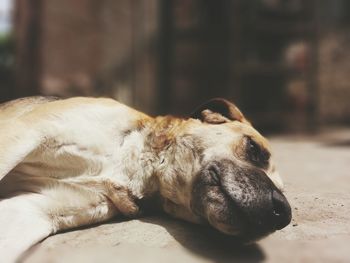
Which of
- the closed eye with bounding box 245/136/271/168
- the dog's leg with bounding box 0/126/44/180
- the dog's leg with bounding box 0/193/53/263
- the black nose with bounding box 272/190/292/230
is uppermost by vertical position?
the dog's leg with bounding box 0/126/44/180

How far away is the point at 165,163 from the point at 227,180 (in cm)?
54

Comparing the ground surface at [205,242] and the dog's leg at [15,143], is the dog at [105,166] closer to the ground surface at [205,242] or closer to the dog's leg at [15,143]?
the dog's leg at [15,143]

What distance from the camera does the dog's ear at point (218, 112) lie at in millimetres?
3235

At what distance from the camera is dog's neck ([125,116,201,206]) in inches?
114

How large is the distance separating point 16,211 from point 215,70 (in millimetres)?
6904

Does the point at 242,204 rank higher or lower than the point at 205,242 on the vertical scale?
higher

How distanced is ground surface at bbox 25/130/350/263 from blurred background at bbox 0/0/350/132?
565 centimetres

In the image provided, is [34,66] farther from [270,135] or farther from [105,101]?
[105,101]

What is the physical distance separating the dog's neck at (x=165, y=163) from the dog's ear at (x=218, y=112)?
0.15 m

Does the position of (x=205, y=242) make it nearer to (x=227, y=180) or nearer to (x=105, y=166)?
(x=227, y=180)

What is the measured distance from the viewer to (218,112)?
3.31 metres

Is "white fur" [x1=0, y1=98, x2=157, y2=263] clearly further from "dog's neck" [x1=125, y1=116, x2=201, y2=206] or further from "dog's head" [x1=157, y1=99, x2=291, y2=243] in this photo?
"dog's head" [x1=157, y1=99, x2=291, y2=243]

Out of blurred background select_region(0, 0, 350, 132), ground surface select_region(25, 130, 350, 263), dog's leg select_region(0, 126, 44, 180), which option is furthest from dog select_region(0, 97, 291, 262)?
blurred background select_region(0, 0, 350, 132)

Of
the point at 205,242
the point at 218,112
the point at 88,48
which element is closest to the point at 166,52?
the point at 88,48
